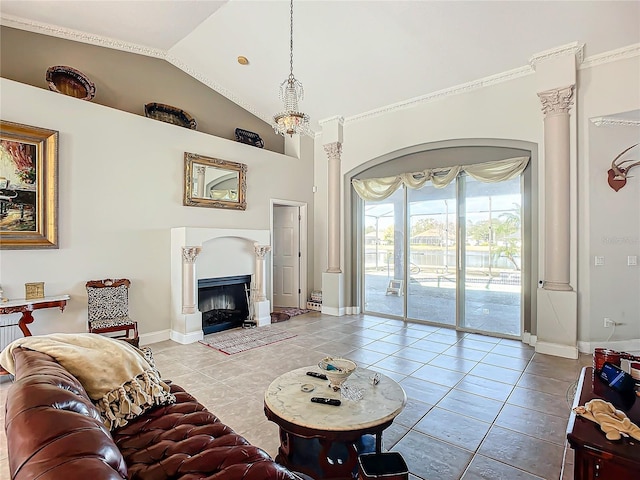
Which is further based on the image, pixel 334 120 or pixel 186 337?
pixel 334 120

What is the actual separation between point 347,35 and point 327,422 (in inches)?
182

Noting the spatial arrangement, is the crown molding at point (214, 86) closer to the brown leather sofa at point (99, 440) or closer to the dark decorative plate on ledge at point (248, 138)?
the dark decorative plate on ledge at point (248, 138)

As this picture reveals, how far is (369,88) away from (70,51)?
4236 mm

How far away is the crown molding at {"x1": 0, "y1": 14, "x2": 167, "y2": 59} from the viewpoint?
4012mm

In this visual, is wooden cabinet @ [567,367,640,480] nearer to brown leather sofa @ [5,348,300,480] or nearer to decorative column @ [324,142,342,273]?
brown leather sofa @ [5,348,300,480]

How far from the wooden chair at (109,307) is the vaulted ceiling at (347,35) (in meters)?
3.26

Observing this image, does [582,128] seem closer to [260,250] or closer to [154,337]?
[260,250]

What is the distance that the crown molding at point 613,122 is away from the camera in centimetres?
424

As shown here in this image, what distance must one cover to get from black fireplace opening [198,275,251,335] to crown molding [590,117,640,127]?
18.1 feet

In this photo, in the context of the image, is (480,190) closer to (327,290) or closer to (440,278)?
(440,278)

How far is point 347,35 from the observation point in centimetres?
455

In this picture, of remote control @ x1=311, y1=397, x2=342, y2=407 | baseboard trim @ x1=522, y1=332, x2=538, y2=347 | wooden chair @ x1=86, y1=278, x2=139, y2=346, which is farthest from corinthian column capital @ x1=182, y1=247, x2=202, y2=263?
baseboard trim @ x1=522, y1=332, x2=538, y2=347

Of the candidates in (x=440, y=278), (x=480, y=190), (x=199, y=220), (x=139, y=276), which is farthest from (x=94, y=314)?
(x=480, y=190)

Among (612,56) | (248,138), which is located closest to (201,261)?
(248,138)
